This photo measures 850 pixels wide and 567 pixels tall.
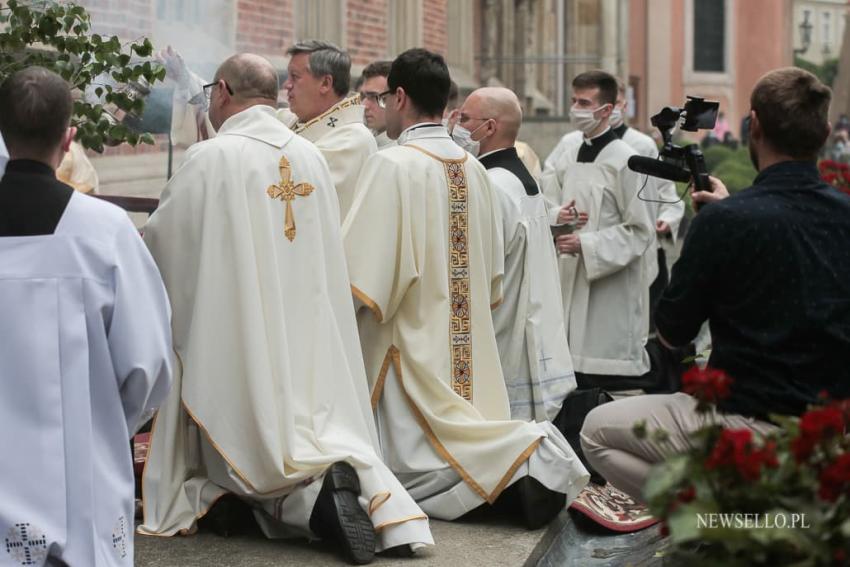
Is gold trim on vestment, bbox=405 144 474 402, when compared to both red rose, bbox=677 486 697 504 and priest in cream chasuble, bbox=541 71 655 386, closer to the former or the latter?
priest in cream chasuble, bbox=541 71 655 386

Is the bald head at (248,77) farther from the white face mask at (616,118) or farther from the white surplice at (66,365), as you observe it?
the white face mask at (616,118)

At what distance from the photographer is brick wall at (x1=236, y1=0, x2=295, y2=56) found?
12008 mm

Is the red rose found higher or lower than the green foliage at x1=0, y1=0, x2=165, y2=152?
lower

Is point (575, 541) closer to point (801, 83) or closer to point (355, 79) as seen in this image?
point (801, 83)

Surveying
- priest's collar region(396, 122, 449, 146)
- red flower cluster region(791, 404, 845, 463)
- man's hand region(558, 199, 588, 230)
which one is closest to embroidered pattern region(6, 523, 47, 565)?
red flower cluster region(791, 404, 845, 463)

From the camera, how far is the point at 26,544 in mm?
3662

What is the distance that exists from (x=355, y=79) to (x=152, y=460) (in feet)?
32.4

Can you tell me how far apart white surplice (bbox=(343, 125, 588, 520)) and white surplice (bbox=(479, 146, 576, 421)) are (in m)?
0.46

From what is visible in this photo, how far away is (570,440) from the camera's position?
6.67m

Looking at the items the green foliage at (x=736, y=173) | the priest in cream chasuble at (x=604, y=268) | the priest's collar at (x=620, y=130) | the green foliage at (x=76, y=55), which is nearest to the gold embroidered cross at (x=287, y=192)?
the green foliage at (x=76, y=55)

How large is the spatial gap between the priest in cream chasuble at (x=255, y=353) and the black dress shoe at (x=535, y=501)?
602 mm

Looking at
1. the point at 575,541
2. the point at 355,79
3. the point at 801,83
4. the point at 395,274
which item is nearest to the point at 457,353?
the point at 395,274

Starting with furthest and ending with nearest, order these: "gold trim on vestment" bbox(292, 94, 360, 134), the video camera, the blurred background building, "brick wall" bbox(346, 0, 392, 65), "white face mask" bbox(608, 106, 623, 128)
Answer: "brick wall" bbox(346, 0, 392, 65) → the blurred background building → "white face mask" bbox(608, 106, 623, 128) → "gold trim on vestment" bbox(292, 94, 360, 134) → the video camera

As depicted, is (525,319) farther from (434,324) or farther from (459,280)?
(434,324)
